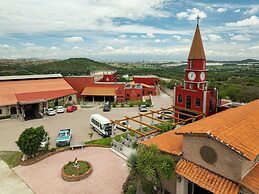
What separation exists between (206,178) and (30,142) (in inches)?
717

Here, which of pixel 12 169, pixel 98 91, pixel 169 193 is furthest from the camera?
pixel 98 91

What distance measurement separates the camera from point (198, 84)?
1300 inches

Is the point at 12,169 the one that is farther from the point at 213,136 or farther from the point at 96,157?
the point at 213,136

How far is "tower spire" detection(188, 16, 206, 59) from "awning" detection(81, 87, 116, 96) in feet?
95.4

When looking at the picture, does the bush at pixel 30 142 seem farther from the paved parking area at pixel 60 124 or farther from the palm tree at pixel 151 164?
the palm tree at pixel 151 164

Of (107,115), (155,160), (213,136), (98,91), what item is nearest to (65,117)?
(107,115)

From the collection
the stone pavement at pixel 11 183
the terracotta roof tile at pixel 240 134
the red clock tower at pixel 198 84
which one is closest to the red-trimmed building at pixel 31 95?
the stone pavement at pixel 11 183

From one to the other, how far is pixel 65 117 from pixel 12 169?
21.3 m

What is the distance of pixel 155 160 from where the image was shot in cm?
1484

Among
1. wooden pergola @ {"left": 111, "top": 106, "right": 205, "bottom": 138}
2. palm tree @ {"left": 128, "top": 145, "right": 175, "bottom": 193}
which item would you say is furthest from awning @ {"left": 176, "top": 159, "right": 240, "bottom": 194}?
wooden pergola @ {"left": 111, "top": 106, "right": 205, "bottom": 138}

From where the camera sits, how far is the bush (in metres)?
24.0

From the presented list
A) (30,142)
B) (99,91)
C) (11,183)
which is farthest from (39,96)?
(11,183)

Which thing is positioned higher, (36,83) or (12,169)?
(36,83)

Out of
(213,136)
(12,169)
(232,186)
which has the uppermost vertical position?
(213,136)
